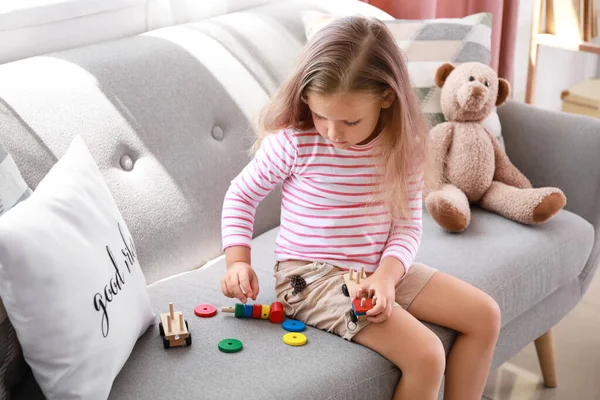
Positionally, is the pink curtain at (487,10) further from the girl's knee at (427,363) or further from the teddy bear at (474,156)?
the girl's knee at (427,363)

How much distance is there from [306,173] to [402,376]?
406 mm

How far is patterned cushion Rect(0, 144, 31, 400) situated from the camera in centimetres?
116

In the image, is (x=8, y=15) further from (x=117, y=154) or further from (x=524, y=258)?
(x=524, y=258)

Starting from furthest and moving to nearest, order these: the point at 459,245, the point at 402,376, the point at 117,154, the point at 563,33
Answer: the point at 563,33
the point at 459,245
the point at 117,154
the point at 402,376

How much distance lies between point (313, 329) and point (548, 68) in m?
2.44

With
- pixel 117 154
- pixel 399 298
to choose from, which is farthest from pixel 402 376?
pixel 117 154

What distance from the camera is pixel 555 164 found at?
6.53ft

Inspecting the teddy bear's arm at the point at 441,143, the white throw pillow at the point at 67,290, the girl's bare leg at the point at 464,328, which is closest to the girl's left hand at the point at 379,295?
the girl's bare leg at the point at 464,328

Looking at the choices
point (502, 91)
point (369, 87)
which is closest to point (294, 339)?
point (369, 87)

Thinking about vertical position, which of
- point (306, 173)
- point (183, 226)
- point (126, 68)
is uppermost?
point (126, 68)

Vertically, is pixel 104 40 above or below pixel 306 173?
above

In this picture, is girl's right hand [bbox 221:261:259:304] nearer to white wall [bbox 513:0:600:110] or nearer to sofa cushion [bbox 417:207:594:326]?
sofa cushion [bbox 417:207:594:326]

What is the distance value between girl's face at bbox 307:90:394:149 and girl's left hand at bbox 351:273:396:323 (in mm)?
248

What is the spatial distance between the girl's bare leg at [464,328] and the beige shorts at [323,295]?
3 centimetres
